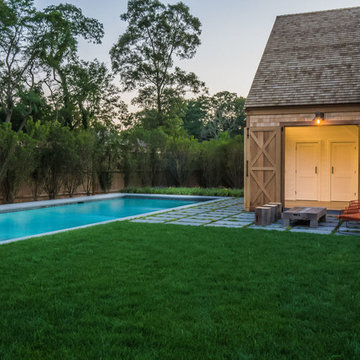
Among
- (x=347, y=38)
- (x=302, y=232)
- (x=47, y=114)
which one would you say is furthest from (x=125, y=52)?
(x=302, y=232)

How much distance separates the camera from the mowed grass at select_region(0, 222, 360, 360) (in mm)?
2803

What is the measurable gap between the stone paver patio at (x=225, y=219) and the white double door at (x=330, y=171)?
7.44 feet

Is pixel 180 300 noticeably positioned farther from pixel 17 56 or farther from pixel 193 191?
pixel 17 56

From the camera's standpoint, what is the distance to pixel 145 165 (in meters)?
19.2

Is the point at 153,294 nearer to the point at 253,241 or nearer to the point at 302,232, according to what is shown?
the point at 253,241

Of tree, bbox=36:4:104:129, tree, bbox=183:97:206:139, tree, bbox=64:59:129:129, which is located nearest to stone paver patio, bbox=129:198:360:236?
tree, bbox=36:4:104:129

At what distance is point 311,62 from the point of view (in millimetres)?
11000

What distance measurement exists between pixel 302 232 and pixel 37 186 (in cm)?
1022

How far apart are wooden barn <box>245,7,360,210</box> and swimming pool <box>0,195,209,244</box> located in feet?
14.1

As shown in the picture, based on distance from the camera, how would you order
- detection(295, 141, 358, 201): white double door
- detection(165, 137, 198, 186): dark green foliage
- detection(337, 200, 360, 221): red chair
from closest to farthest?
detection(337, 200, 360, 221): red chair
detection(295, 141, 358, 201): white double door
detection(165, 137, 198, 186): dark green foliage

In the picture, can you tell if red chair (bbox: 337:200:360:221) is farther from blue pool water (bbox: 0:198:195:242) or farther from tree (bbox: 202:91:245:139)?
tree (bbox: 202:91:245:139)

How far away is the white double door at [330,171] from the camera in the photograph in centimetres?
1166

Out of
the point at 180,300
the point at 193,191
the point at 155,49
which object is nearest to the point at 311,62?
the point at 193,191

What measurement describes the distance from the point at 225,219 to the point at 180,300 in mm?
5533
